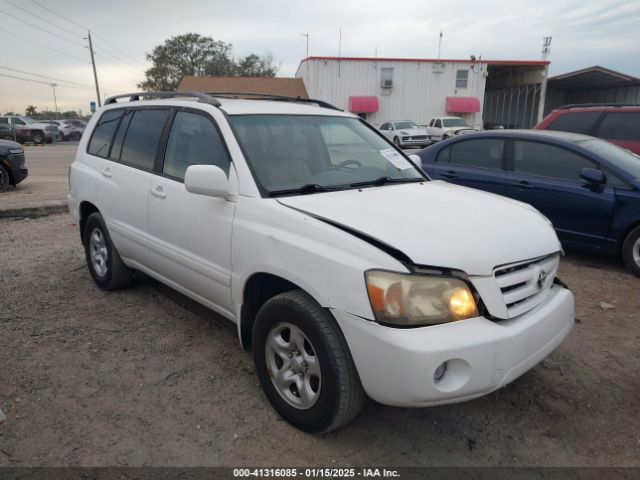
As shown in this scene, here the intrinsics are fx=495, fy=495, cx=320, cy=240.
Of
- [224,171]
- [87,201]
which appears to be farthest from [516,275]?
[87,201]

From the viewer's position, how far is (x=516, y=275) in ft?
8.01

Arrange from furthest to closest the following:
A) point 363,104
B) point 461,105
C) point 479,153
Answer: point 461,105
point 363,104
point 479,153

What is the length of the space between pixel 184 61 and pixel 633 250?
60.1 meters

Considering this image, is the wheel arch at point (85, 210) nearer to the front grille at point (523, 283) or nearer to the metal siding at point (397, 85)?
the front grille at point (523, 283)

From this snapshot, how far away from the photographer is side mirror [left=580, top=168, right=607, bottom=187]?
205 inches

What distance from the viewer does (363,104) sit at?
34.5 m

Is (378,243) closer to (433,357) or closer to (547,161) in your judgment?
(433,357)

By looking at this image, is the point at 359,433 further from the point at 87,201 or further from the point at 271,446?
the point at 87,201

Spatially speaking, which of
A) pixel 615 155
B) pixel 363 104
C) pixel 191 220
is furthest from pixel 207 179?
pixel 363 104

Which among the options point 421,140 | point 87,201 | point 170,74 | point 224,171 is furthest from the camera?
point 170,74

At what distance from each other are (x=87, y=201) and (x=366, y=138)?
2.68m

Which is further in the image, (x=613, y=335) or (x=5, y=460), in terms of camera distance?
(x=613, y=335)

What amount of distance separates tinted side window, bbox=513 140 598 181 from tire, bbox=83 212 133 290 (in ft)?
15.2

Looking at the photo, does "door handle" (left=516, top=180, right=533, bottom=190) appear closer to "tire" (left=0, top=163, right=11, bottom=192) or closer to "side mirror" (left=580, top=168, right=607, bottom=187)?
"side mirror" (left=580, top=168, right=607, bottom=187)
